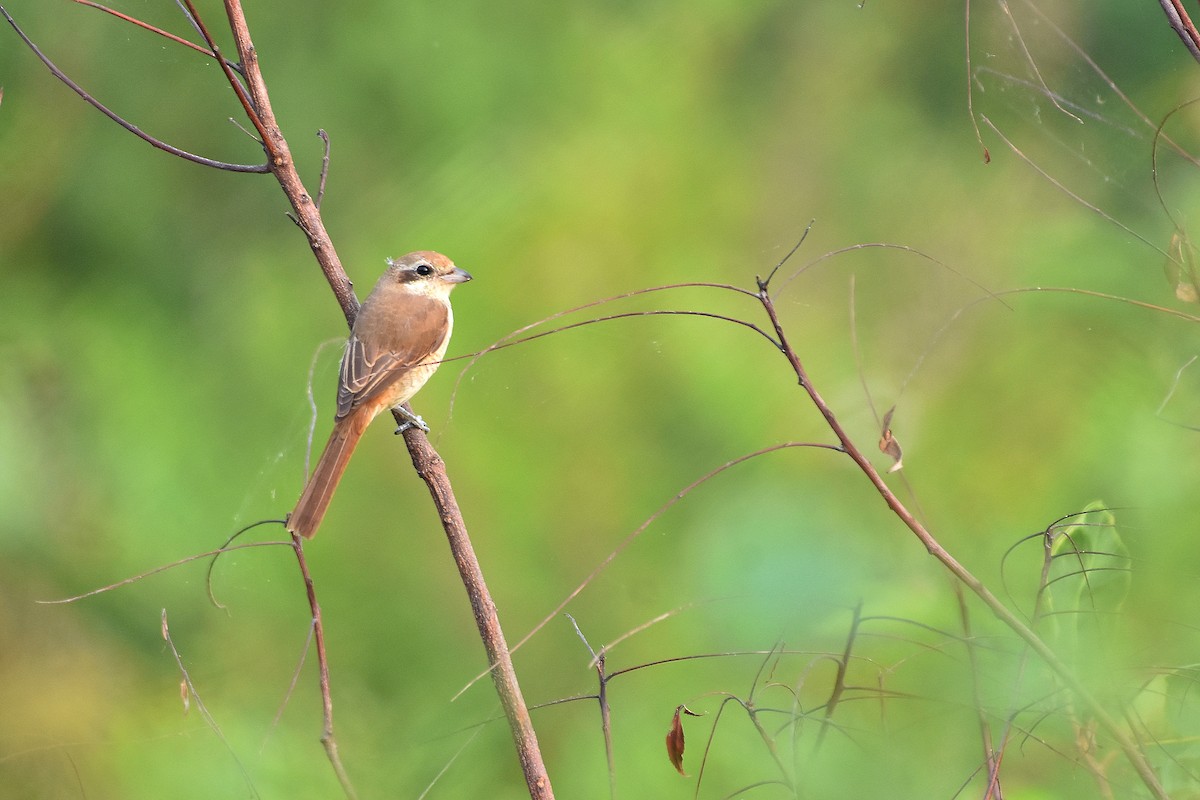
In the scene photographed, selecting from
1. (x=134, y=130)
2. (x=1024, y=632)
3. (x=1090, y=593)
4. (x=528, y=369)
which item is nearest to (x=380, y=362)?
(x=528, y=369)

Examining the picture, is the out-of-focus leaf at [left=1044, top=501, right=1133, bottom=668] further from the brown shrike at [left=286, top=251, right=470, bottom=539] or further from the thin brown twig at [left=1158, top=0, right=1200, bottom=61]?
the brown shrike at [left=286, top=251, right=470, bottom=539]

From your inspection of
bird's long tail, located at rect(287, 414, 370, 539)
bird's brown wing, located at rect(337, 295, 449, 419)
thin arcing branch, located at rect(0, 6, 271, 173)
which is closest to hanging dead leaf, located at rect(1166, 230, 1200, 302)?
thin arcing branch, located at rect(0, 6, 271, 173)

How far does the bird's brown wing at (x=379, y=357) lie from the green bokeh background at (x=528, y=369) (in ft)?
0.45

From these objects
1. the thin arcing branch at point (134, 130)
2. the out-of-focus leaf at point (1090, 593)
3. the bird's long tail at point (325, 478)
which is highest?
the thin arcing branch at point (134, 130)

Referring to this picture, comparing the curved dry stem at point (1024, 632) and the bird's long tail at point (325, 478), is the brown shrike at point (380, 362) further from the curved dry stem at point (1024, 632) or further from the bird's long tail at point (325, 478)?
the curved dry stem at point (1024, 632)

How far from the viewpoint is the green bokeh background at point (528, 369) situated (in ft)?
10.3

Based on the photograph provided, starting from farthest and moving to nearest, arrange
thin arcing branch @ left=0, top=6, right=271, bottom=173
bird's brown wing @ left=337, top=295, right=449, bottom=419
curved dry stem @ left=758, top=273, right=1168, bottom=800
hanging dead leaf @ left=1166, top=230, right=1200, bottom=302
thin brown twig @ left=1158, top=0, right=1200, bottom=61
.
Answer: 1. bird's brown wing @ left=337, top=295, right=449, bottom=419
2. thin arcing branch @ left=0, top=6, right=271, bottom=173
3. hanging dead leaf @ left=1166, top=230, right=1200, bottom=302
4. thin brown twig @ left=1158, top=0, right=1200, bottom=61
5. curved dry stem @ left=758, top=273, right=1168, bottom=800

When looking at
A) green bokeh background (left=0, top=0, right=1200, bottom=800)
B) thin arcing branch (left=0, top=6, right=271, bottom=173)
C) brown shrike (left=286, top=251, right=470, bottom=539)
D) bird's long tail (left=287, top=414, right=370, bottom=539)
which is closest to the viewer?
thin arcing branch (left=0, top=6, right=271, bottom=173)

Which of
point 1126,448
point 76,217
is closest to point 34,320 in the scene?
point 76,217

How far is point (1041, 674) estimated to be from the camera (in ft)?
4.52

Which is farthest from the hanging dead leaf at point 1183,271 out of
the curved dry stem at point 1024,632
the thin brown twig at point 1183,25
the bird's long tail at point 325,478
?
the bird's long tail at point 325,478

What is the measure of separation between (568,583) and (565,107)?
1904 millimetres

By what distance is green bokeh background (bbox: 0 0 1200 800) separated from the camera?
313 centimetres

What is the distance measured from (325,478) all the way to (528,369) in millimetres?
1134
